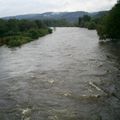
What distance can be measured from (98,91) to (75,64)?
1321 cm

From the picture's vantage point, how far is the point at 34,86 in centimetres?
2667

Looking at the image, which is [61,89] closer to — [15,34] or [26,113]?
[26,113]

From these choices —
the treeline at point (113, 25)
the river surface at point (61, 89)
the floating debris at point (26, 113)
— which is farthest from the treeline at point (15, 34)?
the floating debris at point (26, 113)

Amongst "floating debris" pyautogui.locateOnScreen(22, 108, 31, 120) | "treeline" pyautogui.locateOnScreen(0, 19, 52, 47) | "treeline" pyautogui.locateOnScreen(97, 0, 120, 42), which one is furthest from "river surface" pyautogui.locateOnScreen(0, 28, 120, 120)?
"treeline" pyautogui.locateOnScreen(0, 19, 52, 47)

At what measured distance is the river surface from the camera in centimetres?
1938

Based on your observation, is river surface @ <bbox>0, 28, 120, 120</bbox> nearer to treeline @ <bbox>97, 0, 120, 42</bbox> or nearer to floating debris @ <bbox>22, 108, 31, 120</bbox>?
floating debris @ <bbox>22, 108, 31, 120</bbox>

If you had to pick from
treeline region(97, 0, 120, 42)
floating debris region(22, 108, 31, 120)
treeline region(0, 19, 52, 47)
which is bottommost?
treeline region(0, 19, 52, 47)

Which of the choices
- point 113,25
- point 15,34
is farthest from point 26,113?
point 15,34

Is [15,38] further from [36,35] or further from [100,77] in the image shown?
[100,77]

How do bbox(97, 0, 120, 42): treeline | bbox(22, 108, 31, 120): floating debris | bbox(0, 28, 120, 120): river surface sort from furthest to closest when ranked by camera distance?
bbox(97, 0, 120, 42): treeline < bbox(0, 28, 120, 120): river surface < bbox(22, 108, 31, 120): floating debris

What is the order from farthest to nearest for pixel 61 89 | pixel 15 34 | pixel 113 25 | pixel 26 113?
pixel 15 34, pixel 113 25, pixel 61 89, pixel 26 113

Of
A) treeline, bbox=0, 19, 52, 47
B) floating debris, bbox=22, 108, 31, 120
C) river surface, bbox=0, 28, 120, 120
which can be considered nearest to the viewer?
floating debris, bbox=22, 108, 31, 120

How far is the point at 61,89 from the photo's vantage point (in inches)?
990

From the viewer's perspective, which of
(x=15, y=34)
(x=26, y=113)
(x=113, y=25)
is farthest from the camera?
(x=15, y=34)
